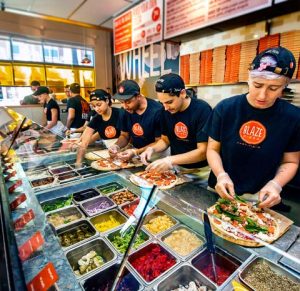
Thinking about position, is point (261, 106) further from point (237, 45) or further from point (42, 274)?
point (237, 45)

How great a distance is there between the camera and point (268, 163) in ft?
5.03

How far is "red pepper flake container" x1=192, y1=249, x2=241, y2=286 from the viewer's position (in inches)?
42.7

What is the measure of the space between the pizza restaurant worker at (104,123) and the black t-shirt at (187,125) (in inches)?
35.1

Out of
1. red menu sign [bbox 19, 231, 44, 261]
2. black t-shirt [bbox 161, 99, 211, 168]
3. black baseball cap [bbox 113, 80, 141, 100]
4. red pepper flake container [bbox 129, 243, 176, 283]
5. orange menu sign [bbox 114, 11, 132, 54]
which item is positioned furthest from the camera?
orange menu sign [bbox 114, 11, 132, 54]

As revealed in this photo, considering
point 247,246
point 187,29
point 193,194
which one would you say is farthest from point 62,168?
point 187,29

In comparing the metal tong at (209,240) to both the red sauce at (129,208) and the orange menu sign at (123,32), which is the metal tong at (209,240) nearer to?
the red sauce at (129,208)

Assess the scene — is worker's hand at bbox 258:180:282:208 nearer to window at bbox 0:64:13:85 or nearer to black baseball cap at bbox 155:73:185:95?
black baseball cap at bbox 155:73:185:95

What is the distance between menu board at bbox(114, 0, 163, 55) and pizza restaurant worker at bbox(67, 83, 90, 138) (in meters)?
1.71

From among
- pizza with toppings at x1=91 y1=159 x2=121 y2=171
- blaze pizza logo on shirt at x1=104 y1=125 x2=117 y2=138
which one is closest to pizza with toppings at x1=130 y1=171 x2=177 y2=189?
pizza with toppings at x1=91 y1=159 x2=121 y2=171

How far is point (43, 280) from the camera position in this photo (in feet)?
2.91

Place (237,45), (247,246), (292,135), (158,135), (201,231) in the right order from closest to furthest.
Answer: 1. (247,246)
2. (201,231)
3. (292,135)
4. (158,135)
5. (237,45)

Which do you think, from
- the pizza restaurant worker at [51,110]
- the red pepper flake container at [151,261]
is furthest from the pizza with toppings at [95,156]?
the pizza restaurant worker at [51,110]

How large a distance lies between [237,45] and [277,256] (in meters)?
3.49

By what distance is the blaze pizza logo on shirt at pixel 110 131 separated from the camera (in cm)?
Answer: 316
